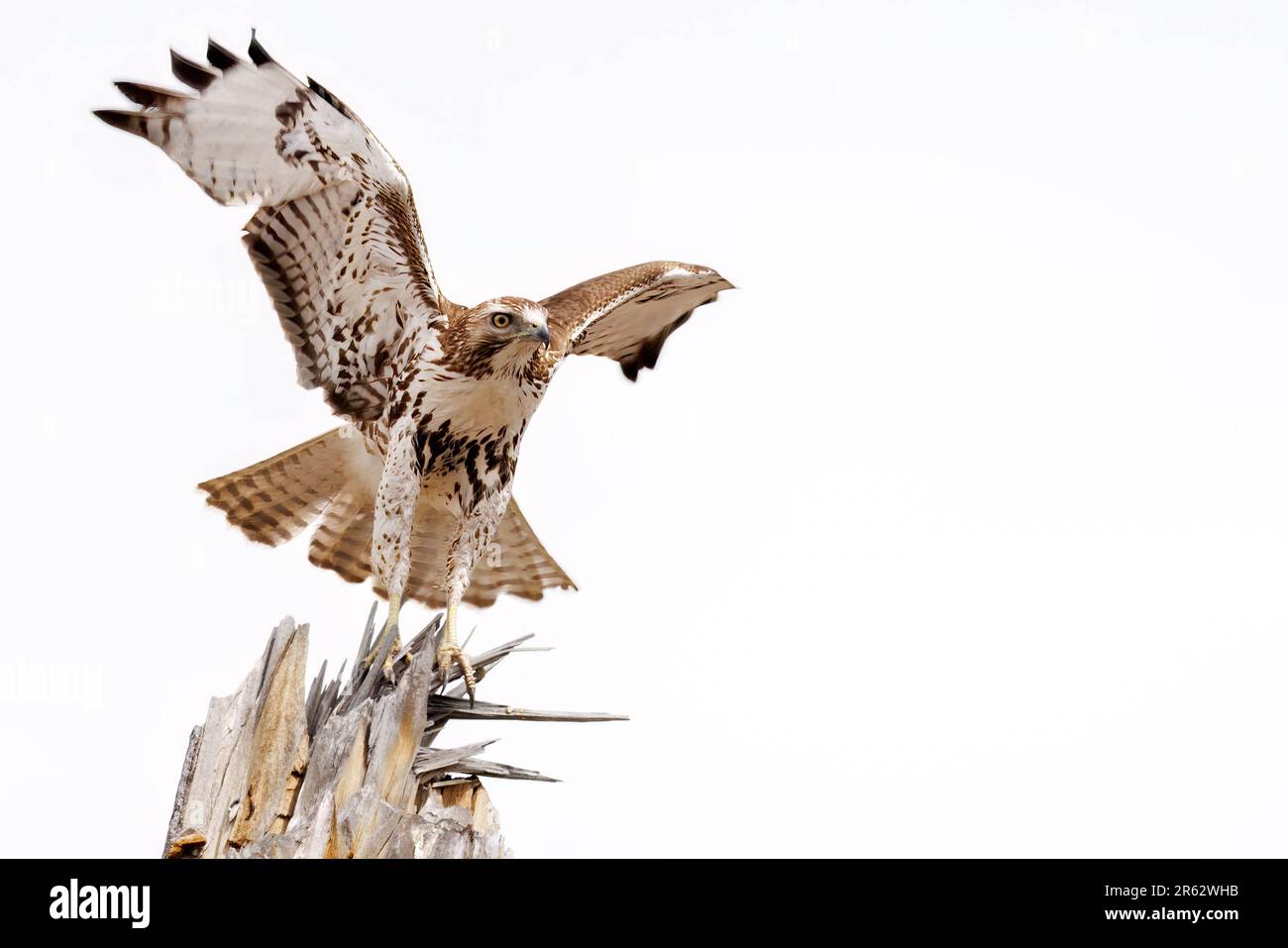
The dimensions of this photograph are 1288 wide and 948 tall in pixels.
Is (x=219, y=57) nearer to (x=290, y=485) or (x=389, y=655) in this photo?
(x=290, y=485)

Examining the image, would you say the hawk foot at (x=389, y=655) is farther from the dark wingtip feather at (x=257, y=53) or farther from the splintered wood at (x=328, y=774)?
the dark wingtip feather at (x=257, y=53)

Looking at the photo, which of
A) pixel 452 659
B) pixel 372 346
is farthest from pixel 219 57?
pixel 452 659

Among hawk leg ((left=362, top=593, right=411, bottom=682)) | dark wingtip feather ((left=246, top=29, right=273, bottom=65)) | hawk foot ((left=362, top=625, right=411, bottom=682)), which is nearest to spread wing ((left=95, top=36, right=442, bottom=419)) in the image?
dark wingtip feather ((left=246, top=29, right=273, bottom=65))

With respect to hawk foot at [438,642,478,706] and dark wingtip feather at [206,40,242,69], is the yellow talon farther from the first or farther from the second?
dark wingtip feather at [206,40,242,69]

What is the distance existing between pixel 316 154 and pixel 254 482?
1862 mm

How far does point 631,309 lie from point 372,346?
164 cm

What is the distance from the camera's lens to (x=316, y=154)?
21.9 ft

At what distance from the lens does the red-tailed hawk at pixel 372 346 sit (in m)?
6.58

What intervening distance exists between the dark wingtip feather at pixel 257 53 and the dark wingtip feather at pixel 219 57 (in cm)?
10

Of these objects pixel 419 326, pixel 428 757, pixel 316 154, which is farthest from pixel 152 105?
pixel 428 757

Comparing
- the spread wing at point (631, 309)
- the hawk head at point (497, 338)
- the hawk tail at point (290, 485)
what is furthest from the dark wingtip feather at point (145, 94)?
the spread wing at point (631, 309)

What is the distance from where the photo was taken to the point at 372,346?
7.27 meters

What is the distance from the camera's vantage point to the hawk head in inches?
256
